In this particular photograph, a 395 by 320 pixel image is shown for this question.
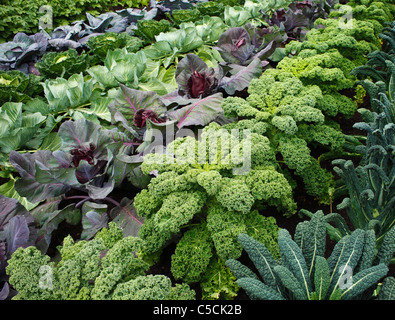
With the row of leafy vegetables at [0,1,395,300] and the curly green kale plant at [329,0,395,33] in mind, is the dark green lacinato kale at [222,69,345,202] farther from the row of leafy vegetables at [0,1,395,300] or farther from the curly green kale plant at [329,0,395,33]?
the curly green kale plant at [329,0,395,33]

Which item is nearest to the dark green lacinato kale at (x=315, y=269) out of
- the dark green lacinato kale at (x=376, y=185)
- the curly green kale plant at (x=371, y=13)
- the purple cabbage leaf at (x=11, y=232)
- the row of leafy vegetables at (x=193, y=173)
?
the row of leafy vegetables at (x=193, y=173)

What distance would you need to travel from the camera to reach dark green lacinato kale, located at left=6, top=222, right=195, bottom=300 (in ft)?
5.02

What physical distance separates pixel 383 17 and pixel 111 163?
13.0ft

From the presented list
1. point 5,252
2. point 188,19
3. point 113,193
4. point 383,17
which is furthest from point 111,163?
point 383,17

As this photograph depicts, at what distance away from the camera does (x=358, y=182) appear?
215 cm

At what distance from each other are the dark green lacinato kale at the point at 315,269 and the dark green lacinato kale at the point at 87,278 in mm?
393

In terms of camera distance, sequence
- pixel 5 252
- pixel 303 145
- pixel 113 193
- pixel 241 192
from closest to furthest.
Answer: pixel 241 192
pixel 5 252
pixel 303 145
pixel 113 193

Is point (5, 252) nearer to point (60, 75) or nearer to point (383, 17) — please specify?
point (60, 75)

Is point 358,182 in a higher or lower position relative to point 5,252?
higher

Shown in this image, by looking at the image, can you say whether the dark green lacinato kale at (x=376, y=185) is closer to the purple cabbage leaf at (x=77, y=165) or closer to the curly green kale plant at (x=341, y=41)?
the curly green kale plant at (x=341, y=41)

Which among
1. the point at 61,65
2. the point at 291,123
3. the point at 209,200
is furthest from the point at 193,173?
the point at 61,65

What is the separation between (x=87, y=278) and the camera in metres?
1.61

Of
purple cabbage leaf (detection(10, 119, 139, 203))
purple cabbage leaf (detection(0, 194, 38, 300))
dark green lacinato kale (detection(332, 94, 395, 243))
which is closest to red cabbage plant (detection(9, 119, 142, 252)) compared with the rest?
purple cabbage leaf (detection(10, 119, 139, 203))
